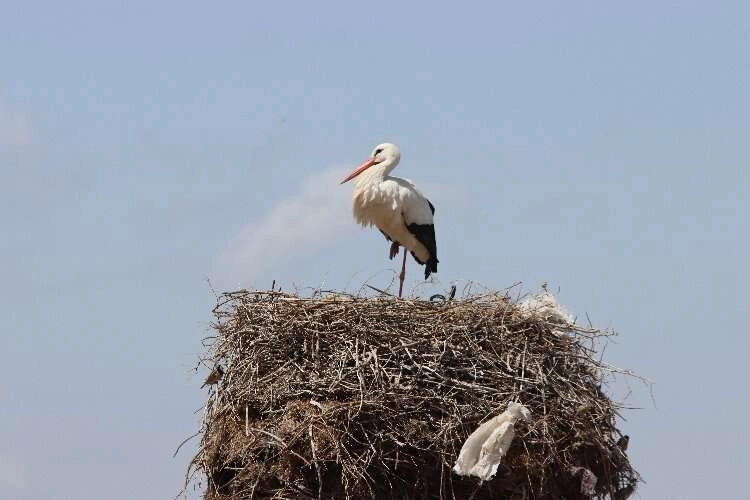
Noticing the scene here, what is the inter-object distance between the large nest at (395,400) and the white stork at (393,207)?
2626mm

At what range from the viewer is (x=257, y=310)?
10086 millimetres

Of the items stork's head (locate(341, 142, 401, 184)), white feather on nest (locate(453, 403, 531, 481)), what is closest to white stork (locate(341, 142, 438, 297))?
stork's head (locate(341, 142, 401, 184))

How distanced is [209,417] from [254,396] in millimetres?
543

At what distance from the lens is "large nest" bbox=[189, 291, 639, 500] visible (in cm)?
933

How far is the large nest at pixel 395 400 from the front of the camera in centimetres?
933

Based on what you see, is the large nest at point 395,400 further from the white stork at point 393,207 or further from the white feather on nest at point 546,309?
the white stork at point 393,207

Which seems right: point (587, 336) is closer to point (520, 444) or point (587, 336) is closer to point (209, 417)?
point (520, 444)

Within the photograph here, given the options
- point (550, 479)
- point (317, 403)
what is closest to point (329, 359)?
point (317, 403)

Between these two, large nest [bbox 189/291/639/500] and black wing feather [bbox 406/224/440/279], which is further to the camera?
black wing feather [bbox 406/224/440/279]

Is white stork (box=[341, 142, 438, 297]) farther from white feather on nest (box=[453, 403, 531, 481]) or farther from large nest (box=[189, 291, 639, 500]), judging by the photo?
white feather on nest (box=[453, 403, 531, 481])

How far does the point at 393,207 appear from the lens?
12656mm

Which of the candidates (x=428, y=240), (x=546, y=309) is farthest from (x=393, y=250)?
(x=546, y=309)

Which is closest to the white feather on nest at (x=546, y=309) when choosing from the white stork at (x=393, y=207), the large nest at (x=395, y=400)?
the large nest at (x=395, y=400)

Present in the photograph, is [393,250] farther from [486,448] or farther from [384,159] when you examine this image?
[486,448]
